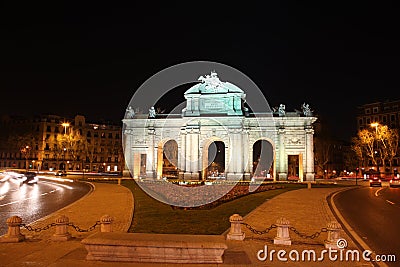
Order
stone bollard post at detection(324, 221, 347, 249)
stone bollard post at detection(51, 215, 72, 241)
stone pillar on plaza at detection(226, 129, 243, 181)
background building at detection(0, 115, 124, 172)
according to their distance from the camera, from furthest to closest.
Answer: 1. background building at detection(0, 115, 124, 172)
2. stone pillar on plaza at detection(226, 129, 243, 181)
3. stone bollard post at detection(51, 215, 72, 241)
4. stone bollard post at detection(324, 221, 347, 249)

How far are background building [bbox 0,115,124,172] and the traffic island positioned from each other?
312 feet

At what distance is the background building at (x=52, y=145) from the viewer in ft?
356

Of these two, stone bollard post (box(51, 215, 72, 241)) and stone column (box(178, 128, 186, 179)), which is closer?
stone bollard post (box(51, 215, 72, 241))

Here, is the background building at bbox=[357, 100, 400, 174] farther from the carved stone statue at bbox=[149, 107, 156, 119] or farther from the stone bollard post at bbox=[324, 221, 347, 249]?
the stone bollard post at bbox=[324, 221, 347, 249]

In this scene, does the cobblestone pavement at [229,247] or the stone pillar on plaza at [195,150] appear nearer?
the cobblestone pavement at [229,247]

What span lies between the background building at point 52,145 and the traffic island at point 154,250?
95152 mm

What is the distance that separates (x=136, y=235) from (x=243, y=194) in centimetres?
2375

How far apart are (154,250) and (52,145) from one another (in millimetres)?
111602

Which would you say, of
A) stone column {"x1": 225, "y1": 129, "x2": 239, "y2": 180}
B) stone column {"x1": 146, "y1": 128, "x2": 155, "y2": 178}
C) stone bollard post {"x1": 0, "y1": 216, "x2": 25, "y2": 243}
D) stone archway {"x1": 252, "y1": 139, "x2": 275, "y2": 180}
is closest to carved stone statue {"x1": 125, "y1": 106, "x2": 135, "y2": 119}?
stone column {"x1": 146, "y1": 128, "x2": 155, "y2": 178}

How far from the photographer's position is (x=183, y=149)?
2623 inches

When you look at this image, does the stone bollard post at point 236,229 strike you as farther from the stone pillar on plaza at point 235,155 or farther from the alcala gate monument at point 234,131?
the stone pillar on plaza at point 235,155

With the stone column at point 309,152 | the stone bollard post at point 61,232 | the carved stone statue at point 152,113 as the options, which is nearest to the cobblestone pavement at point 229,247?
the stone bollard post at point 61,232

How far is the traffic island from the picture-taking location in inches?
399

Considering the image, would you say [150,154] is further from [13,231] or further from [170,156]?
[13,231]
